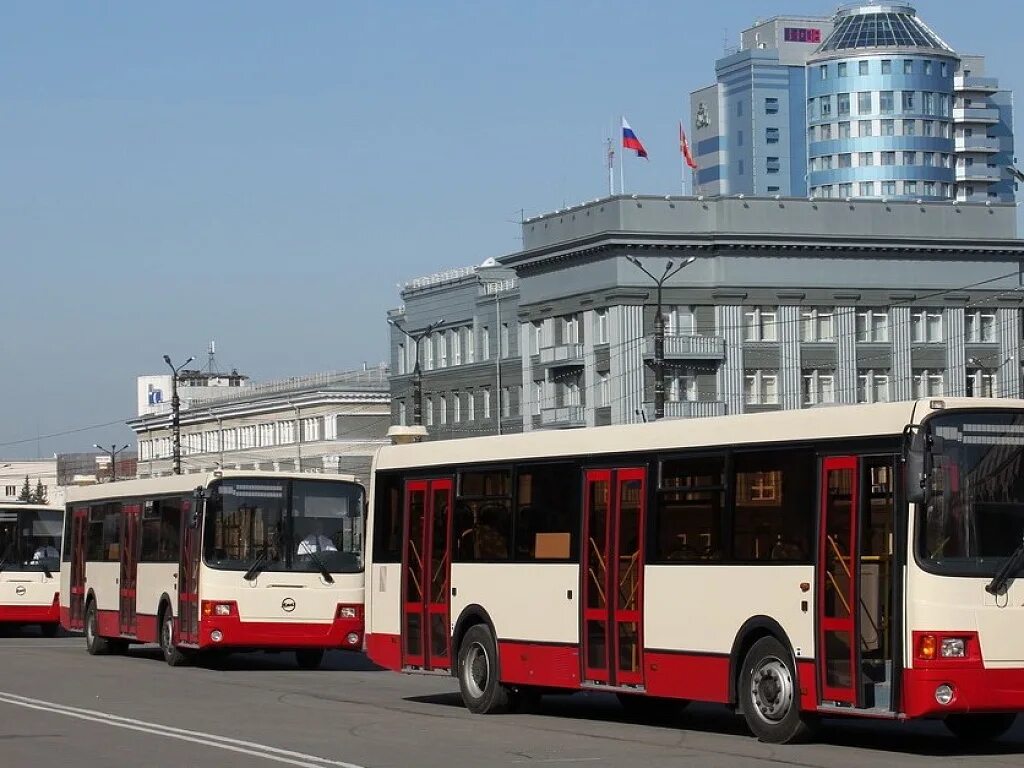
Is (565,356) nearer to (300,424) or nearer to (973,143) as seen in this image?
(300,424)

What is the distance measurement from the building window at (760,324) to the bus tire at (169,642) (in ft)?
204

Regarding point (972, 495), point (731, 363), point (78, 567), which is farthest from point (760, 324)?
point (972, 495)

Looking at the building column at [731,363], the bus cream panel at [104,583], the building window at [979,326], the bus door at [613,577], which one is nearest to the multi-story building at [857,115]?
the building window at [979,326]

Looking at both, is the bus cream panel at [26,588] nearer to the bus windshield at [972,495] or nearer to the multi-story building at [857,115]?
the bus windshield at [972,495]

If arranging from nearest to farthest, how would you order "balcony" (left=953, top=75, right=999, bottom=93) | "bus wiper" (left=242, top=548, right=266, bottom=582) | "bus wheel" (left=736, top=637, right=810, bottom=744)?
"bus wheel" (left=736, top=637, right=810, bottom=744) → "bus wiper" (left=242, top=548, right=266, bottom=582) → "balcony" (left=953, top=75, right=999, bottom=93)

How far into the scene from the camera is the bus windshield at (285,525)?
2873cm

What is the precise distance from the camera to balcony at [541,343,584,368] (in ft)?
305

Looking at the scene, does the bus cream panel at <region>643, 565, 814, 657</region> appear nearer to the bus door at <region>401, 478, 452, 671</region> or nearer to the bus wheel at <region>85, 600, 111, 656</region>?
the bus door at <region>401, 478, 452, 671</region>

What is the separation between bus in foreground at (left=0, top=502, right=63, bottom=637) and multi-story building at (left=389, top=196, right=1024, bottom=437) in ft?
158

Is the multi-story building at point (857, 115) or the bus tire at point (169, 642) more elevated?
the multi-story building at point (857, 115)

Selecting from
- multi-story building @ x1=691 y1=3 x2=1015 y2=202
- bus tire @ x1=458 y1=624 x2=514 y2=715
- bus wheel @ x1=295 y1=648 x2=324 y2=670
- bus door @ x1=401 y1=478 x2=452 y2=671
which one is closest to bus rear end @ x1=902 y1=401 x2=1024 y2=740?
bus tire @ x1=458 y1=624 x2=514 y2=715

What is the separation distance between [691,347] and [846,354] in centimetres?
706

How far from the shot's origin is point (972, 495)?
51.5ft

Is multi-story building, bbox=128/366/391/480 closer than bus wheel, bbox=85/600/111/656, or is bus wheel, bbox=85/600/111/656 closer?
bus wheel, bbox=85/600/111/656
